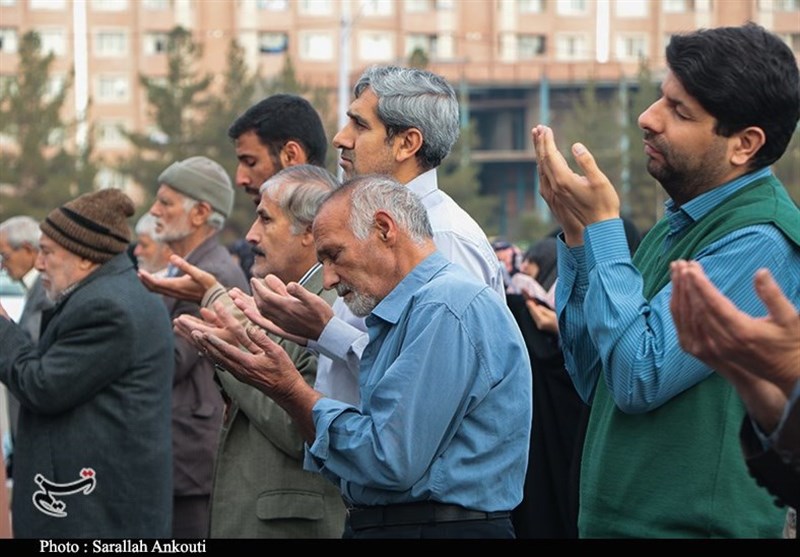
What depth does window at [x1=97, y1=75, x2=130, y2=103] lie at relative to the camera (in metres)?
79.8

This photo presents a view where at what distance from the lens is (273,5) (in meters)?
79.9

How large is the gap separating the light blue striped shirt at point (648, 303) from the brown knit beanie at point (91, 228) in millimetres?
3015

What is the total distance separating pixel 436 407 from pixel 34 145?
43.6 metres

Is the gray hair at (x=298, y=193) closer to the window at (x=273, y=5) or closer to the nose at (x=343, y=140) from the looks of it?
the nose at (x=343, y=140)

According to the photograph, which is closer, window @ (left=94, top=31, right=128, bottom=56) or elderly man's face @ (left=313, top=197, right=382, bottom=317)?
elderly man's face @ (left=313, top=197, right=382, bottom=317)

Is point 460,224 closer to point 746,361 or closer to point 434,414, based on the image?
point 434,414

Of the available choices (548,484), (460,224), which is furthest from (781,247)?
(548,484)

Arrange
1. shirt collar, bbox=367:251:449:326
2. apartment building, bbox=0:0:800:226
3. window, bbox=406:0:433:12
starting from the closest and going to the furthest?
shirt collar, bbox=367:251:449:326
apartment building, bbox=0:0:800:226
window, bbox=406:0:433:12

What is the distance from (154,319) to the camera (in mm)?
5816

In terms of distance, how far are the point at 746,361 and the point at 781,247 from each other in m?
0.85

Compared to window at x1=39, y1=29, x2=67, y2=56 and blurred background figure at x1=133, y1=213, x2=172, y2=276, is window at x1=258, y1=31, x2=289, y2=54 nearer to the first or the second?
window at x1=39, y1=29, x2=67, y2=56

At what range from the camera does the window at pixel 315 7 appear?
81.6 metres

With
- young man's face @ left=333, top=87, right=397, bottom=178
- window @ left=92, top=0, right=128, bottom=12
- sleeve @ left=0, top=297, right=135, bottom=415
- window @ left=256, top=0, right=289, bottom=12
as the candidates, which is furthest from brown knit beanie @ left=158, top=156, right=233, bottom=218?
window @ left=92, top=0, right=128, bottom=12

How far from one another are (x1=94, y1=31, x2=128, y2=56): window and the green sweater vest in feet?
258
